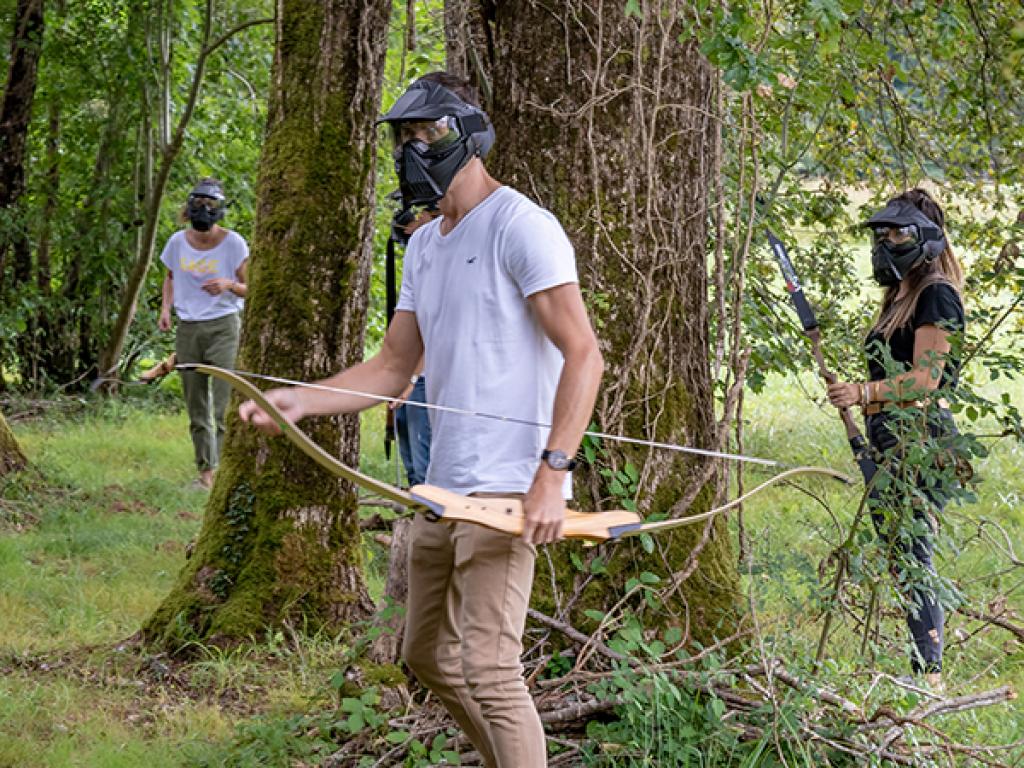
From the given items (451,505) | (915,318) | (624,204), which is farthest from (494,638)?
(915,318)

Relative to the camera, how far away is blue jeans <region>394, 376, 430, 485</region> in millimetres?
6434

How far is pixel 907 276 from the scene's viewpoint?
18.7ft

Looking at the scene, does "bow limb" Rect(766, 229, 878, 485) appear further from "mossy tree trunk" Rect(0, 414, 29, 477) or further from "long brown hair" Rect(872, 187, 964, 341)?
"mossy tree trunk" Rect(0, 414, 29, 477)

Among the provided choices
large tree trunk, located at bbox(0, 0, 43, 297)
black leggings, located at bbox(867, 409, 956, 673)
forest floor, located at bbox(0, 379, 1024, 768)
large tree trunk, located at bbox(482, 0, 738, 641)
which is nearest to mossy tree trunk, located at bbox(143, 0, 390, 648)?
forest floor, located at bbox(0, 379, 1024, 768)

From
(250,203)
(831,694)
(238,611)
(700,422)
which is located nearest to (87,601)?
(238,611)

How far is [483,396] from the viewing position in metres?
3.88

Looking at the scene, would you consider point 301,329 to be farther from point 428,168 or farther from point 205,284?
point 205,284

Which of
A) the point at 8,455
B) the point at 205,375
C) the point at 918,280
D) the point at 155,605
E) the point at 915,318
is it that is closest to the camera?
the point at 915,318

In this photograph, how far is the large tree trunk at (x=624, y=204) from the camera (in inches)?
199

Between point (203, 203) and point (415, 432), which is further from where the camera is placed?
point (203, 203)

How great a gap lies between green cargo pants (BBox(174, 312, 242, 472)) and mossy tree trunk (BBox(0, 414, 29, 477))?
117 cm

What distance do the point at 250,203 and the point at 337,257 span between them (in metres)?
7.63

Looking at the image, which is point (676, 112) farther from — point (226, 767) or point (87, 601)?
point (87, 601)

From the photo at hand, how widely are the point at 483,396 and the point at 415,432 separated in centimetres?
269
